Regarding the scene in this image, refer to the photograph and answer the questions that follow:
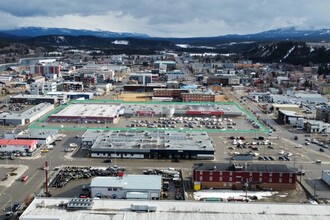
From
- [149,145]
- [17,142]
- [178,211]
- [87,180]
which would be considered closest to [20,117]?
[17,142]

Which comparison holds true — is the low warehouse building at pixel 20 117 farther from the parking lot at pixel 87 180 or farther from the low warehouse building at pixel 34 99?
the parking lot at pixel 87 180

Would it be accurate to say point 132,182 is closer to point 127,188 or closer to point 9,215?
point 127,188

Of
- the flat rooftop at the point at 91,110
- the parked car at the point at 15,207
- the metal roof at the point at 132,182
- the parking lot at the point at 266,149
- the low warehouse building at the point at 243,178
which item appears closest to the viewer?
the parked car at the point at 15,207

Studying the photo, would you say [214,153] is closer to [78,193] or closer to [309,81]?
[78,193]

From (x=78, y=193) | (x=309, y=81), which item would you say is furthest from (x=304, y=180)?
(x=309, y=81)

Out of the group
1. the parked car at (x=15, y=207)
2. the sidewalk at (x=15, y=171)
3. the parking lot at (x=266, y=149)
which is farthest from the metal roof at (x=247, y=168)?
the sidewalk at (x=15, y=171)

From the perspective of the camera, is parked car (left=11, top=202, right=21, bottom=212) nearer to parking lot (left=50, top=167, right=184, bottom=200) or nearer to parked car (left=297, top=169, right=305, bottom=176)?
parking lot (left=50, top=167, right=184, bottom=200)

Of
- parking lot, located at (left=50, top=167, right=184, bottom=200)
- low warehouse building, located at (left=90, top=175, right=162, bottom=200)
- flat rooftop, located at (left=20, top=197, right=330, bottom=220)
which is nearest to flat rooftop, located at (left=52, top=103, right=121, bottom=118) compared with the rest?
parking lot, located at (left=50, top=167, right=184, bottom=200)
